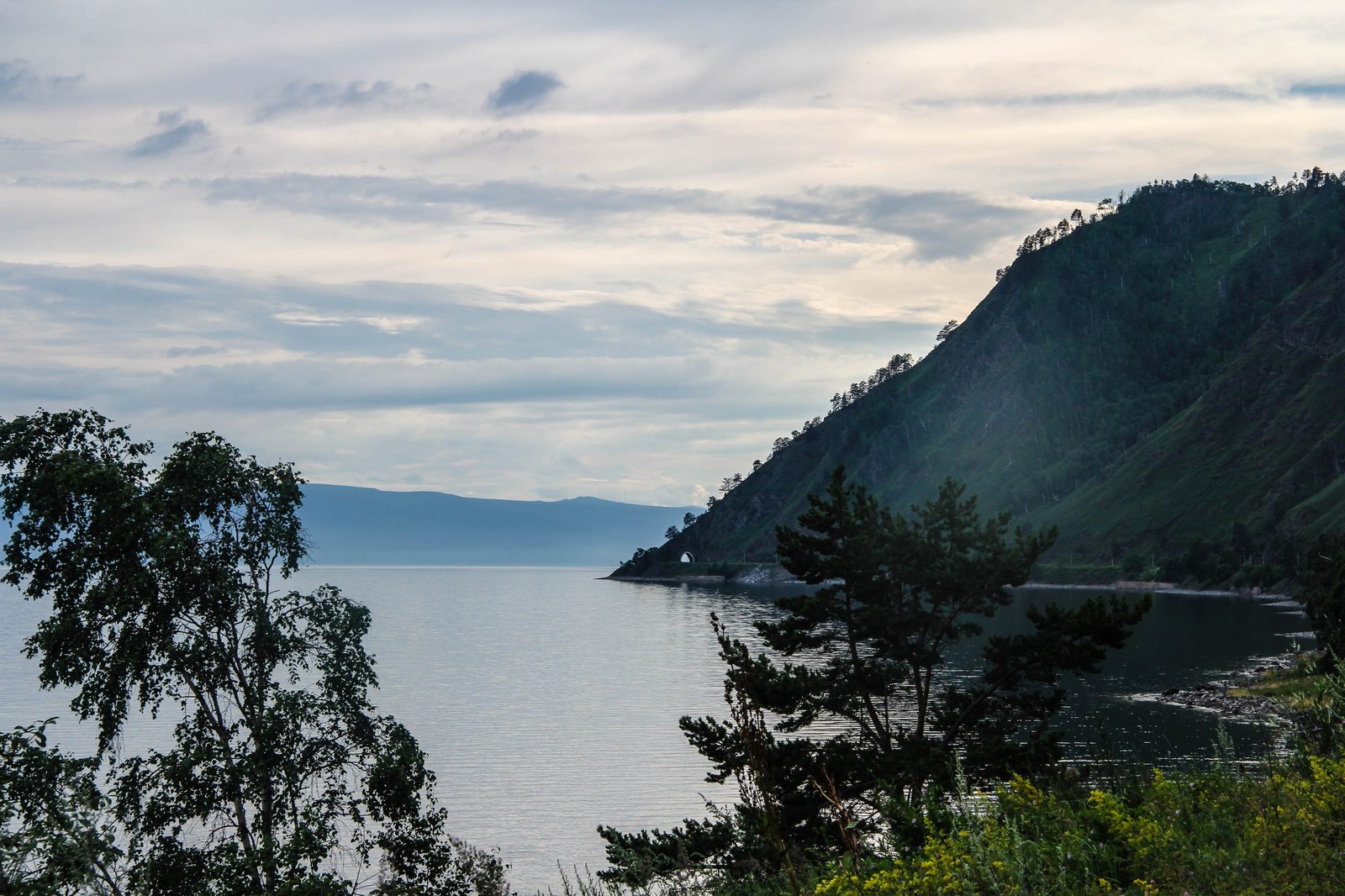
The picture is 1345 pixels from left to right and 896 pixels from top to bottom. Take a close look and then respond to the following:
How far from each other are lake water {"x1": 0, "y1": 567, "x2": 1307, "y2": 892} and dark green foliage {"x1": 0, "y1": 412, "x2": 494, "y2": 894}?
1921 cm

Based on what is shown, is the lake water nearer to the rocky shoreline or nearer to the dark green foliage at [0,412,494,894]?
the rocky shoreline

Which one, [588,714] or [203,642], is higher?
[203,642]

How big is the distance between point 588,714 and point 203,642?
71800 mm

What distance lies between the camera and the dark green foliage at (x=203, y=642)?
86.4 ft

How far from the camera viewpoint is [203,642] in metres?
28.5

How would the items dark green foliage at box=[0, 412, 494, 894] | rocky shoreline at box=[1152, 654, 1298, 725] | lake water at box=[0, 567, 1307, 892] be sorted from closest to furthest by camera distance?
dark green foliage at box=[0, 412, 494, 894] → lake water at box=[0, 567, 1307, 892] → rocky shoreline at box=[1152, 654, 1298, 725]

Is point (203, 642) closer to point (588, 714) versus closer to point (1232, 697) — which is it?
point (588, 714)

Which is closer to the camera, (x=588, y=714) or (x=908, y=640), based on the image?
(x=908, y=640)

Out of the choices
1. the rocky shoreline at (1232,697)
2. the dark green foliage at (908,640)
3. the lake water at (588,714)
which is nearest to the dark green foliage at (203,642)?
the dark green foliage at (908,640)

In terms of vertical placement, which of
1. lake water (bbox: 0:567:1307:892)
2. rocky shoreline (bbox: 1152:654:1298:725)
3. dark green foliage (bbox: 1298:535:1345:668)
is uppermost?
dark green foliage (bbox: 1298:535:1345:668)

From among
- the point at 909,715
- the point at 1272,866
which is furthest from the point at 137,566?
the point at 909,715

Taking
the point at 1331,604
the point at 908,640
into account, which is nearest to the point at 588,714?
the point at 1331,604

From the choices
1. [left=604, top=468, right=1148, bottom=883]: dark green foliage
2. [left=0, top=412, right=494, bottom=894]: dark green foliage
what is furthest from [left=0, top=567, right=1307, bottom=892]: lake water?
[left=0, top=412, right=494, bottom=894]: dark green foliage

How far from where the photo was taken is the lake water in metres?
59.9
